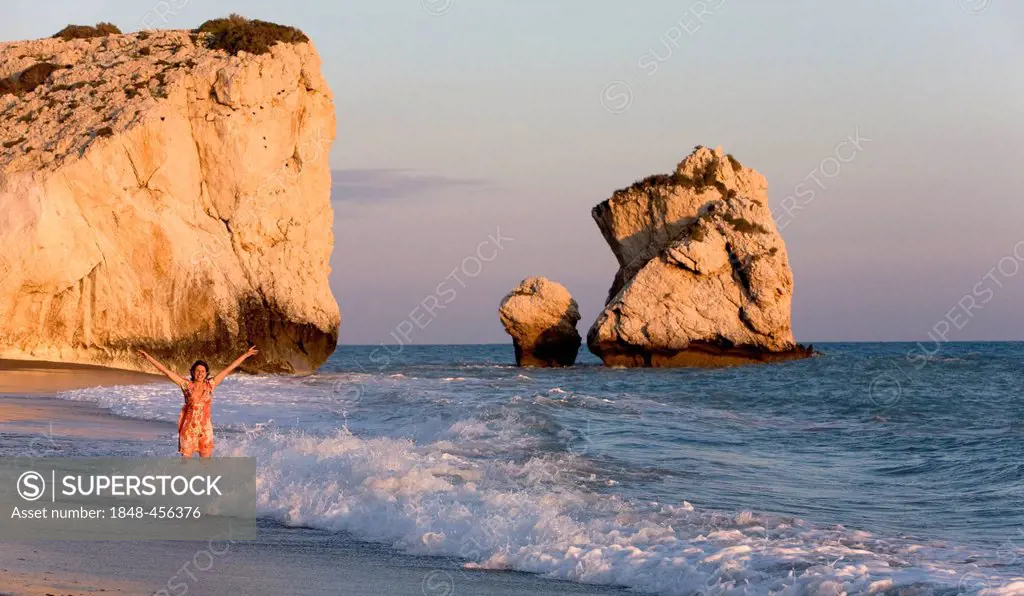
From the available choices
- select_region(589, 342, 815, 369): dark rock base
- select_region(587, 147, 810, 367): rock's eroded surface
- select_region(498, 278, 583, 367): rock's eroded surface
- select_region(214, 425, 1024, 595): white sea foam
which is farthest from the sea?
select_region(498, 278, 583, 367): rock's eroded surface

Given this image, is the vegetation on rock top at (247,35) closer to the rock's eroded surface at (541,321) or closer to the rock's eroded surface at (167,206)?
the rock's eroded surface at (167,206)

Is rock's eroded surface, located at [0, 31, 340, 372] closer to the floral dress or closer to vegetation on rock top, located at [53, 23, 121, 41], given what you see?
vegetation on rock top, located at [53, 23, 121, 41]

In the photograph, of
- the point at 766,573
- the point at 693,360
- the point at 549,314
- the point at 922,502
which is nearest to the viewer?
the point at 766,573

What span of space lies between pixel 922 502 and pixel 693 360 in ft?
113

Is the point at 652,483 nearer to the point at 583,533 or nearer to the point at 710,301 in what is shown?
the point at 583,533

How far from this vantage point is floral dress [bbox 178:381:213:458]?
1079 cm

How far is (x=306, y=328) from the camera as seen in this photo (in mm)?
36688

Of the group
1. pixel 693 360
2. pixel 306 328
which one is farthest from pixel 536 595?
pixel 693 360

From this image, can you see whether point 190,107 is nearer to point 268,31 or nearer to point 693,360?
point 268,31

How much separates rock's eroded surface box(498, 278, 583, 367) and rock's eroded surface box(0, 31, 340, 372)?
42.1 ft

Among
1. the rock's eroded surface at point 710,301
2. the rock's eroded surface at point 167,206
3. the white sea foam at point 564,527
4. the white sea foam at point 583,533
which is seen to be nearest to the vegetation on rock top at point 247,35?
the rock's eroded surface at point 167,206

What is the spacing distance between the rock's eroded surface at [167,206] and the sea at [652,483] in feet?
27.2

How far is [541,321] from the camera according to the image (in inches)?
1961

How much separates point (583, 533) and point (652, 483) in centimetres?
345
